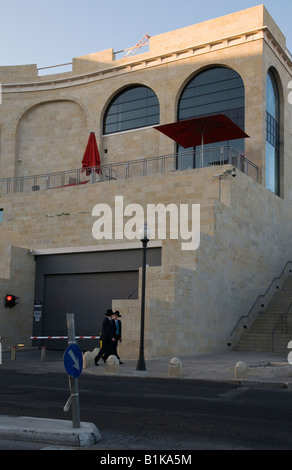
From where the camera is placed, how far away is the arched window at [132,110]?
105 ft

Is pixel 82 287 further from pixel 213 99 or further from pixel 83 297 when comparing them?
pixel 213 99

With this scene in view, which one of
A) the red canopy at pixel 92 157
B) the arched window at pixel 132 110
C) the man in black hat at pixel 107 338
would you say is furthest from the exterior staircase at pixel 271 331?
the arched window at pixel 132 110

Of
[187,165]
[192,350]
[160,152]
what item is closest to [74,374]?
[192,350]

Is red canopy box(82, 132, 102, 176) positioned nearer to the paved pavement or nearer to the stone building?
the stone building

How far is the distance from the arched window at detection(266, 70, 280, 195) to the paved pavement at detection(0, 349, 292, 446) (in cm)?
1071

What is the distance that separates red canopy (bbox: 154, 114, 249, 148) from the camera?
24.9 metres

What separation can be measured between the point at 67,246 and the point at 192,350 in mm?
8701

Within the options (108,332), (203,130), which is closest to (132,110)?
(203,130)

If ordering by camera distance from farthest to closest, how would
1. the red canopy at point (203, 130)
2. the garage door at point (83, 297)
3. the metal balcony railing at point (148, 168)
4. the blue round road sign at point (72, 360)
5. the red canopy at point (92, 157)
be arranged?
the red canopy at point (92, 157) → the metal balcony railing at point (148, 168) → the garage door at point (83, 297) → the red canopy at point (203, 130) → the blue round road sign at point (72, 360)

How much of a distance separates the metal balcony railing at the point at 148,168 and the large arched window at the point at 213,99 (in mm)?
352

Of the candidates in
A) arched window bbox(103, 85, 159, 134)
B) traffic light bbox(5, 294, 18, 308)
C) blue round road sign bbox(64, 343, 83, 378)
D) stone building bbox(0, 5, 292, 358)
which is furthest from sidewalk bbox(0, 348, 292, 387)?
arched window bbox(103, 85, 159, 134)

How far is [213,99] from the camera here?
3030cm

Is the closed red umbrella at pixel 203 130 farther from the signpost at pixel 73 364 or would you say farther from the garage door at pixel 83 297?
the signpost at pixel 73 364

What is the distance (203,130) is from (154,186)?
3458mm
